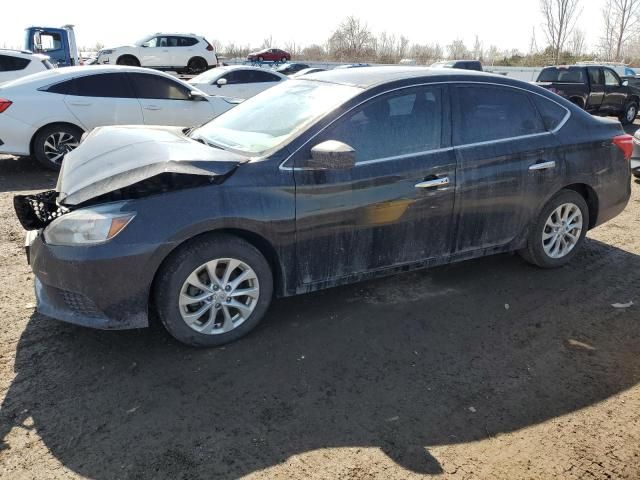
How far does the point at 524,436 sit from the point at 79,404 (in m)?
2.34

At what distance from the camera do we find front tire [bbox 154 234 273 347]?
3236 millimetres

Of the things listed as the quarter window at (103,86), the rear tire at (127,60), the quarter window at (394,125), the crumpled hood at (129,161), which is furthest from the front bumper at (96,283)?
the rear tire at (127,60)

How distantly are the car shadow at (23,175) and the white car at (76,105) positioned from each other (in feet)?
0.94

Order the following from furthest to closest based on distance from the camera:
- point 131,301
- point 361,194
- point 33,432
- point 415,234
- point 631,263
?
point 631,263 < point 415,234 < point 361,194 < point 131,301 < point 33,432

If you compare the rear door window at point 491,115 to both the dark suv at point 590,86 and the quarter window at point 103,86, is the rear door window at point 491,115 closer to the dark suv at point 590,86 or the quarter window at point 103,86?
the quarter window at point 103,86

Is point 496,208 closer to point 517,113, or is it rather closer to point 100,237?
point 517,113

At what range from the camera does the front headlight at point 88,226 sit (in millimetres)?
3061

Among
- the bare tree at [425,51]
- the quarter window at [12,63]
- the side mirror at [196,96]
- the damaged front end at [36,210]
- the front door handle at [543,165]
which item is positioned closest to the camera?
the damaged front end at [36,210]

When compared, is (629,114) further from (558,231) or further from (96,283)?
(96,283)

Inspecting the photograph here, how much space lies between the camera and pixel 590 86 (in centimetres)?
1580

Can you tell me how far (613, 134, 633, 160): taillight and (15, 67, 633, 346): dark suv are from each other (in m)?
0.17

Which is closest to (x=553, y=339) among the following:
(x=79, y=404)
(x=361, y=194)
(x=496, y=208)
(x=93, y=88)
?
(x=496, y=208)

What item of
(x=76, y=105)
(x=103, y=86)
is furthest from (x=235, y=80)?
(x=76, y=105)

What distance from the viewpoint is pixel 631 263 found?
507 centimetres
